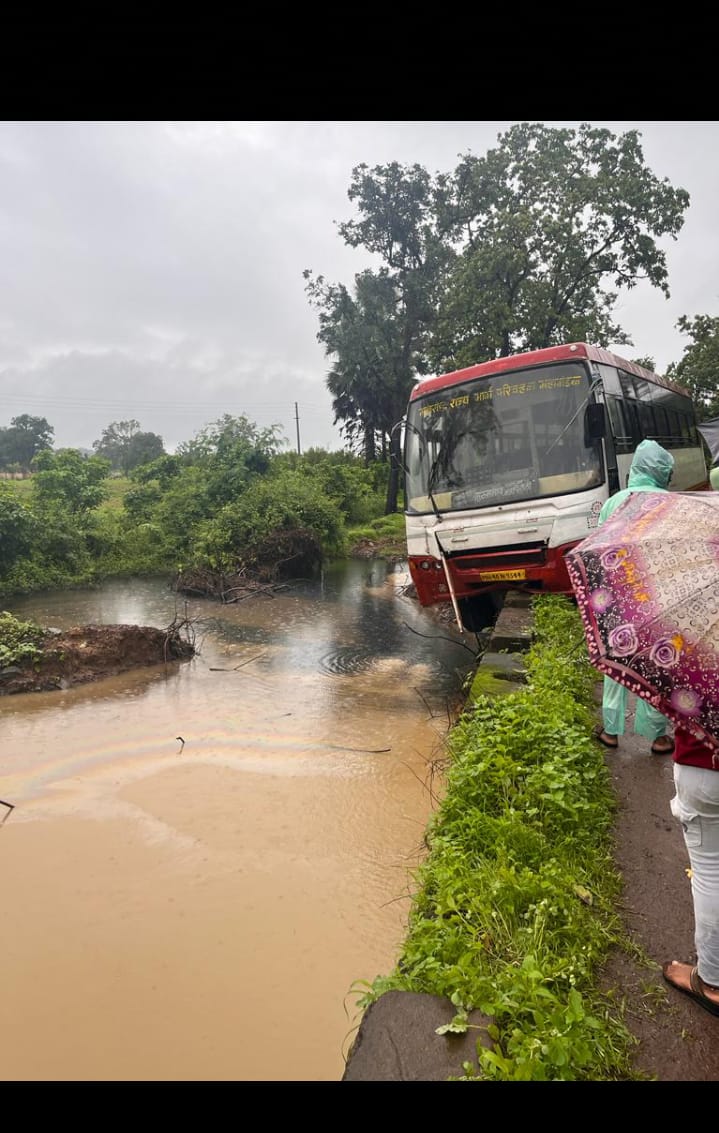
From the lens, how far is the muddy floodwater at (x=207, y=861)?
2.81 metres

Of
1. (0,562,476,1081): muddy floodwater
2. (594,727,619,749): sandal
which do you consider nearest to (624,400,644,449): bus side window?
(0,562,476,1081): muddy floodwater

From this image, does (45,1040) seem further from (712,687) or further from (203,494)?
(203,494)

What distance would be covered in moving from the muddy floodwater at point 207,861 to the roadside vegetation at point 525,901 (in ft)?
1.80

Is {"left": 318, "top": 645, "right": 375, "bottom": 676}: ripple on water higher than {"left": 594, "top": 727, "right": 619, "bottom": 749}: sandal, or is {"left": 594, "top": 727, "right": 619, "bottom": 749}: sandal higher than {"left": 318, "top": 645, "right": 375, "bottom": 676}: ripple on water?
{"left": 594, "top": 727, "right": 619, "bottom": 749}: sandal

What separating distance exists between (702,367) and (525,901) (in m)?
24.5

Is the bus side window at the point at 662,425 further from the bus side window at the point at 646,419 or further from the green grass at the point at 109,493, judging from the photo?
the green grass at the point at 109,493

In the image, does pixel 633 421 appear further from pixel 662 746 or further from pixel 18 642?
pixel 18 642

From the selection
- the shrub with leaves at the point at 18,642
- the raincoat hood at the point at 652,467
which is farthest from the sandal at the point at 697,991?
the shrub with leaves at the point at 18,642

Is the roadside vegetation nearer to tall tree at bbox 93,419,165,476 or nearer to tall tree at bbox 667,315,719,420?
tall tree at bbox 667,315,719,420

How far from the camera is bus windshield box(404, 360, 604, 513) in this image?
676cm

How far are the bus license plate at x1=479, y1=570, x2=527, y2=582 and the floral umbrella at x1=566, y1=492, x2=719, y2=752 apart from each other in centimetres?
482

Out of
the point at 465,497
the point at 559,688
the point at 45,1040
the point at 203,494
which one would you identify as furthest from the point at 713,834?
the point at 203,494
